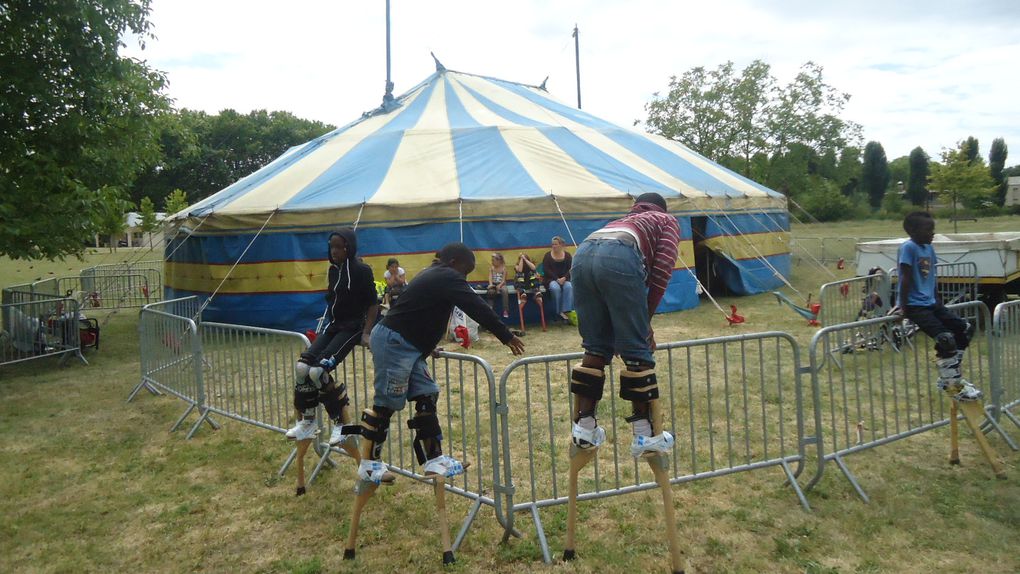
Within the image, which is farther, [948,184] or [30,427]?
[948,184]

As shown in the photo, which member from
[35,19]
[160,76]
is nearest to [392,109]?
[160,76]

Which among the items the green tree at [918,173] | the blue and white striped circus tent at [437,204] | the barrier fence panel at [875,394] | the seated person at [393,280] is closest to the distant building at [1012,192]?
the green tree at [918,173]

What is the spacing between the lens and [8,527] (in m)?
4.03

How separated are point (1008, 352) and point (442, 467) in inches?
168

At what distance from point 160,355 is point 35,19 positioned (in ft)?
14.5

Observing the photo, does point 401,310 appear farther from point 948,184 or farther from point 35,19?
point 948,184

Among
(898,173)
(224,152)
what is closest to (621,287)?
(224,152)

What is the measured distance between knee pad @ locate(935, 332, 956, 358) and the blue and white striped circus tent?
6.59m

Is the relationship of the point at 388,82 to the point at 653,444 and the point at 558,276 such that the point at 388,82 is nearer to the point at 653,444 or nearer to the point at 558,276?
the point at 558,276

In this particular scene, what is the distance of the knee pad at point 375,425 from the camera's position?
3.55 m

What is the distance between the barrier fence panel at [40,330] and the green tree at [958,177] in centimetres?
2741

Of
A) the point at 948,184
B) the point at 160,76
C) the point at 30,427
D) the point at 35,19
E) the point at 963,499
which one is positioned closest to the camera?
the point at 963,499

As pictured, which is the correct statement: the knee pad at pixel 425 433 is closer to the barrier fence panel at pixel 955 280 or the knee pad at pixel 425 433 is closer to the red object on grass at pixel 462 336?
the red object on grass at pixel 462 336

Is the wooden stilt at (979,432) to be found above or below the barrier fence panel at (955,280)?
below
